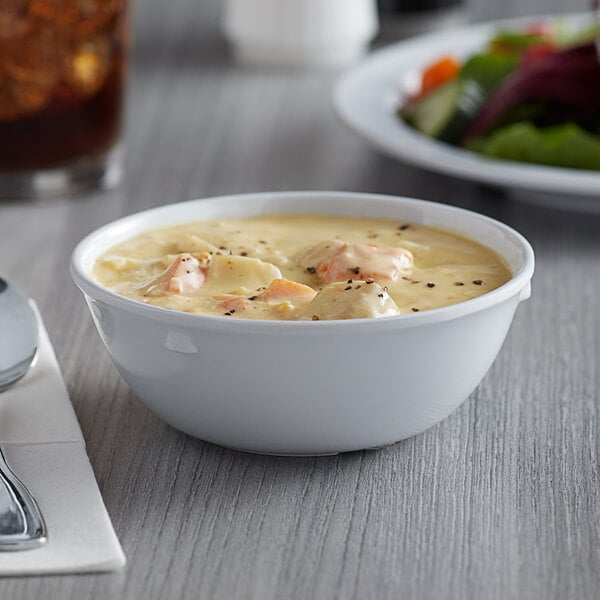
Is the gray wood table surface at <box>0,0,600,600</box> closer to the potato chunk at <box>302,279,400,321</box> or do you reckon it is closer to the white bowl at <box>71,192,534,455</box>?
the white bowl at <box>71,192,534,455</box>

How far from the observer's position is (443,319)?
3.20 ft

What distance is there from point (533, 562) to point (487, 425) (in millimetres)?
260

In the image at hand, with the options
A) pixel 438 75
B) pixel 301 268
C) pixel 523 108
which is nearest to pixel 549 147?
pixel 523 108

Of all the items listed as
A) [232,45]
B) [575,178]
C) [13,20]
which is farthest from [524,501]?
[232,45]

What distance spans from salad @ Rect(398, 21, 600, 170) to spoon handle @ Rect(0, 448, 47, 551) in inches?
43.5

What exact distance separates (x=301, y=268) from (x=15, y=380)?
0.32 m

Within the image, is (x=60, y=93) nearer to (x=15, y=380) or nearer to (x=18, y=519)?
(x=15, y=380)

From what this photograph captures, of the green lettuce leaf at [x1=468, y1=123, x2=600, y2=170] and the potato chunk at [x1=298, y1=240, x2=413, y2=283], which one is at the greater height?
the potato chunk at [x1=298, y1=240, x2=413, y2=283]

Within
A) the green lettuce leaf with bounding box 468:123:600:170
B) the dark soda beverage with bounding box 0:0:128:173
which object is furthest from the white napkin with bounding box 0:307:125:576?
the green lettuce leaf with bounding box 468:123:600:170

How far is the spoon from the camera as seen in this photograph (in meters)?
0.91

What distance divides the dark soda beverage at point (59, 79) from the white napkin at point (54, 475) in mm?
659

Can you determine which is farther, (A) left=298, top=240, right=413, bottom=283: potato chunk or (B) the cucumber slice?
(B) the cucumber slice

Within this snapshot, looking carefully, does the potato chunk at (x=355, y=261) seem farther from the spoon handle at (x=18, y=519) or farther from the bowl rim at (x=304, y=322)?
the spoon handle at (x=18, y=519)

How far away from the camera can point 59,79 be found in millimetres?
1870
